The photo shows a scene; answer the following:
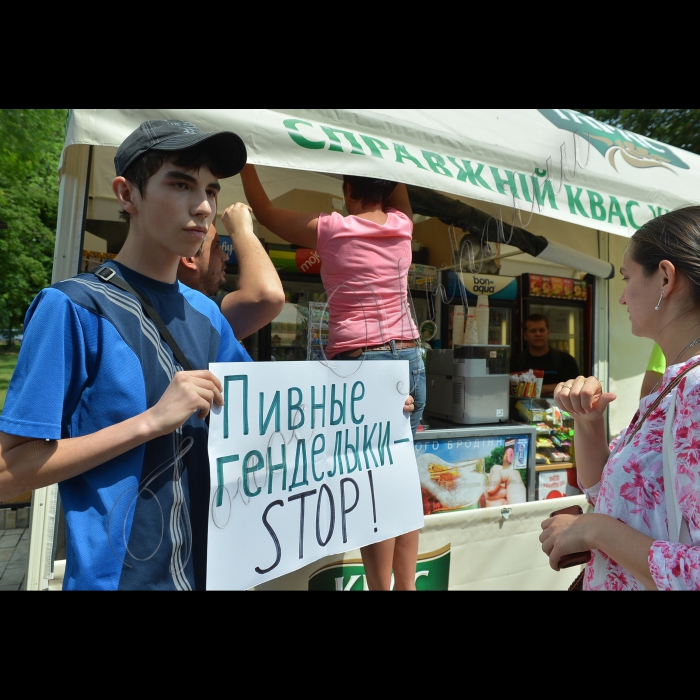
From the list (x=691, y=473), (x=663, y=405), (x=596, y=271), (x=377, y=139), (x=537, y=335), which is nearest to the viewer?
(x=691, y=473)

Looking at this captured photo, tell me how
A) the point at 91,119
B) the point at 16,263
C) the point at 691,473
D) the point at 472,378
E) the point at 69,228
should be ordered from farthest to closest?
the point at 16,263
the point at 472,378
the point at 69,228
the point at 91,119
the point at 691,473

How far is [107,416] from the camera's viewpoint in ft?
3.49

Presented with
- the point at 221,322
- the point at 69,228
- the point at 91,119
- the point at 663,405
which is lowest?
the point at 663,405

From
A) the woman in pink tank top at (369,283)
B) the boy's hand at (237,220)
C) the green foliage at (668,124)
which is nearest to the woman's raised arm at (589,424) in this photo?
the woman in pink tank top at (369,283)

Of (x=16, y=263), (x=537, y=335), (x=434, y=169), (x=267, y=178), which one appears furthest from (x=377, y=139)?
(x=16, y=263)

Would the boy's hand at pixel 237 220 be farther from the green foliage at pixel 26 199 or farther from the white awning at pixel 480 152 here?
Result: the green foliage at pixel 26 199

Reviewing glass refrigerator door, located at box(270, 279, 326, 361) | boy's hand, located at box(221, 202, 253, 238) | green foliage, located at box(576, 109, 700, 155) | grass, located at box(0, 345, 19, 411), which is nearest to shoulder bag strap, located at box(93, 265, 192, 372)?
boy's hand, located at box(221, 202, 253, 238)

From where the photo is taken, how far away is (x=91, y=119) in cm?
170

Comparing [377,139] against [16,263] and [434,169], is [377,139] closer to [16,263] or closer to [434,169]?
[434,169]

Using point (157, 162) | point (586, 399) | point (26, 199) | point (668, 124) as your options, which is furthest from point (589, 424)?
point (26, 199)

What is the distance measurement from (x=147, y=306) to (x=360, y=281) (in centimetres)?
112

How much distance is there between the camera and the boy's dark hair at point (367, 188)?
2316mm

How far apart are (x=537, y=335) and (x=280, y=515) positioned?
3283 mm

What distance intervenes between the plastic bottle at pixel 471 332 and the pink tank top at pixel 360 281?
132 cm
